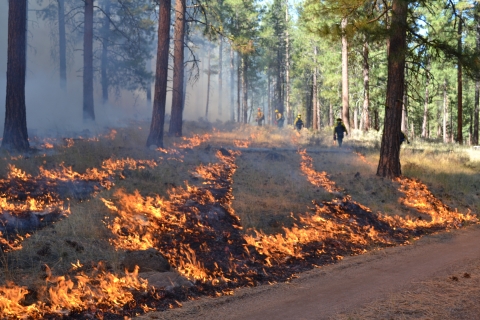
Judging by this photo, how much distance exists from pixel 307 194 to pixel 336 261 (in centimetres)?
408

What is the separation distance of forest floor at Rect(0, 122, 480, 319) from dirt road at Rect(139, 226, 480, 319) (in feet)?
0.08

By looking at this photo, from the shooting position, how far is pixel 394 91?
45.0ft

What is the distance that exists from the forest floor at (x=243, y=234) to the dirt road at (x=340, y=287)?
0.02 metres

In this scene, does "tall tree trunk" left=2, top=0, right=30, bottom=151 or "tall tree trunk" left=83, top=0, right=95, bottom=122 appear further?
"tall tree trunk" left=83, top=0, right=95, bottom=122

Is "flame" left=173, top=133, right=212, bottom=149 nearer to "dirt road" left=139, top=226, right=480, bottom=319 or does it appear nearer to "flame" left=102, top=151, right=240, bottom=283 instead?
"flame" left=102, top=151, right=240, bottom=283

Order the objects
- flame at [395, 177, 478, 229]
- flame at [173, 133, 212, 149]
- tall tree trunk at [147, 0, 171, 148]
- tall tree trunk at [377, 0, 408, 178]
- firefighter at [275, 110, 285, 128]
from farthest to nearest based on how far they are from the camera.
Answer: firefighter at [275, 110, 285, 128] → flame at [173, 133, 212, 149] → tall tree trunk at [147, 0, 171, 148] → tall tree trunk at [377, 0, 408, 178] → flame at [395, 177, 478, 229]

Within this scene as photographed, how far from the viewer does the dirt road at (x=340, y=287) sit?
515 cm

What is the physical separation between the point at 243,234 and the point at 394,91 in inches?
320

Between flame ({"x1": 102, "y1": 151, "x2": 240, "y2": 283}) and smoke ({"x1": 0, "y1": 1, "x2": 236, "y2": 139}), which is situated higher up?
Result: smoke ({"x1": 0, "y1": 1, "x2": 236, "y2": 139})

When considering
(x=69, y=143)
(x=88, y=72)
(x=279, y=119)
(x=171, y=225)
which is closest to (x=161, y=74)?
(x=69, y=143)

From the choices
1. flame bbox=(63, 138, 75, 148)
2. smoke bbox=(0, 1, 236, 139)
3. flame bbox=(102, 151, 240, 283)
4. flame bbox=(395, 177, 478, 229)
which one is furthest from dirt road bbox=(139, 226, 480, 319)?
smoke bbox=(0, 1, 236, 139)

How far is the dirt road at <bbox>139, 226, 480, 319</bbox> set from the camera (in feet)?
16.9

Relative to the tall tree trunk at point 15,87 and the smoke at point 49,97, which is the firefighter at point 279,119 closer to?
the smoke at point 49,97

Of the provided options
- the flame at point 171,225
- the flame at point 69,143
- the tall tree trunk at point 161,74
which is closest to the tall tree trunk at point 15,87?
the flame at point 69,143
